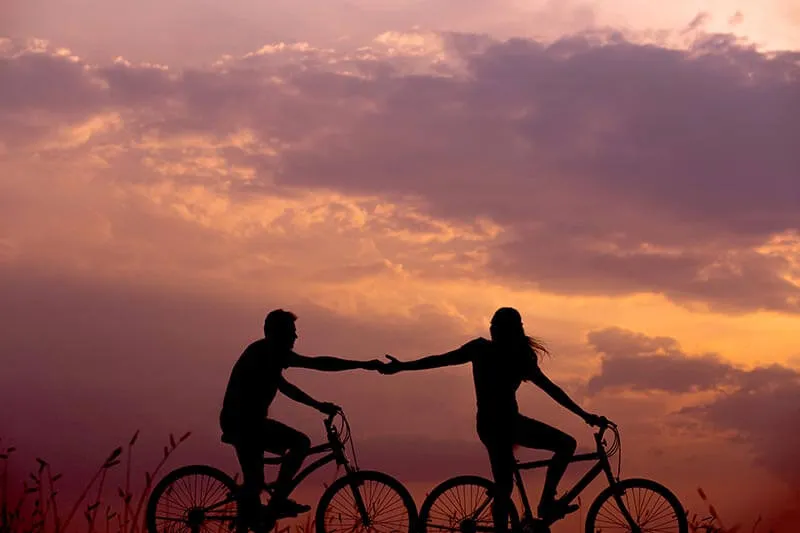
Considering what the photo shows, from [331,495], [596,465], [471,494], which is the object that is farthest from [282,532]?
[596,465]

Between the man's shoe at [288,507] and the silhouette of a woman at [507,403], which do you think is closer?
the silhouette of a woman at [507,403]

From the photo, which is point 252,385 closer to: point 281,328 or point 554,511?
point 281,328

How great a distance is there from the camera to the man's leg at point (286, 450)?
1255 cm

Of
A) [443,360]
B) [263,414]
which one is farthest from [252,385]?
[443,360]

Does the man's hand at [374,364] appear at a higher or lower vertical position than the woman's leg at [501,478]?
higher

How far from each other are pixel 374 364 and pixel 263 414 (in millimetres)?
1623

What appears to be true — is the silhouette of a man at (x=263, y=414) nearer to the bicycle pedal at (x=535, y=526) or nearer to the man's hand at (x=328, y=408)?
the man's hand at (x=328, y=408)

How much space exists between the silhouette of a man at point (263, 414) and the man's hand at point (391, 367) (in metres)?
0.99

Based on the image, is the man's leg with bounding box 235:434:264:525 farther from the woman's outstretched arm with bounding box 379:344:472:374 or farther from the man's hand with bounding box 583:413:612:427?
the man's hand with bounding box 583:413:612:427

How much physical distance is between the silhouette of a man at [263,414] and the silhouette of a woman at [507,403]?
1.83m

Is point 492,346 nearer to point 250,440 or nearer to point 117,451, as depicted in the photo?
point 250,440

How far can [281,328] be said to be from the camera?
12.5m

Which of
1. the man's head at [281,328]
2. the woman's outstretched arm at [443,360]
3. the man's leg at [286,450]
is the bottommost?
the man's leg at [286,450]

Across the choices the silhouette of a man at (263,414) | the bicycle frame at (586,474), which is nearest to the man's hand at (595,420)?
the bicycle frame at (586,474)
